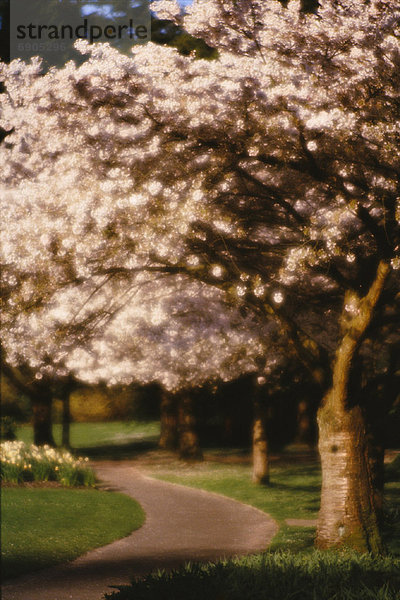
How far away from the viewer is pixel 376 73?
1005cm

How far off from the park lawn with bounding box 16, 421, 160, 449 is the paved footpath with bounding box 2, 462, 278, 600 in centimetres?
3240

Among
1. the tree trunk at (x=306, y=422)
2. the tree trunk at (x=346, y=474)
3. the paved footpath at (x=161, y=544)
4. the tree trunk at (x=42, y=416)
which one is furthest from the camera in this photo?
the tree trunk at (x=306, y=422)

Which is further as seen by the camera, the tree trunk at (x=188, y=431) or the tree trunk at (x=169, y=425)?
the tree trunk at (x=169, y=425)

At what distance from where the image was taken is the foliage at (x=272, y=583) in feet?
19.7

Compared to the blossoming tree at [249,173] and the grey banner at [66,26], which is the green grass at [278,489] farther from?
the grey banner at [66,26]

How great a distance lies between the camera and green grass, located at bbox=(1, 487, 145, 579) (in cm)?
1160

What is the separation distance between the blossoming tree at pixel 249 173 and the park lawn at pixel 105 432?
1583 inches

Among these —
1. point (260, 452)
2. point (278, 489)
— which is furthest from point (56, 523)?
point (260, 452)

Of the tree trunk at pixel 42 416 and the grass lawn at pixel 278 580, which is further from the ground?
the grass lawn at pixel 278 580

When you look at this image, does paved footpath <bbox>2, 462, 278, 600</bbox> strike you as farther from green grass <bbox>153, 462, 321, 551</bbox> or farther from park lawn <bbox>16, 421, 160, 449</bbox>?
park lawn <bbox>16, 421, 160, 449</bbox>

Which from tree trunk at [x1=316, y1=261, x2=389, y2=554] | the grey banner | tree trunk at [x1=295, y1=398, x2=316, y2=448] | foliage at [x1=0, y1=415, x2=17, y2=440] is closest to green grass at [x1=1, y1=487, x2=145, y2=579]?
tree trunk at [x1=316, y1=261, x2=389, y2=554]

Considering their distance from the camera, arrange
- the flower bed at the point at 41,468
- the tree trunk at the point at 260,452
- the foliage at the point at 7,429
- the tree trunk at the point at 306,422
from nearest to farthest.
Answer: the flower bed at the point at 41,468 → the tree trunk at the point at 260,452 → the foliage at the point at 7,429 → the tree trunk at the point at 306,422

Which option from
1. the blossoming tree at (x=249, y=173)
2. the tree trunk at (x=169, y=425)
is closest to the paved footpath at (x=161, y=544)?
the blossoming tree at (x=249, y=173)

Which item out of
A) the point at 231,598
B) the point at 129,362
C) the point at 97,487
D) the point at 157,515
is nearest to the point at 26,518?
the point at 157,515
